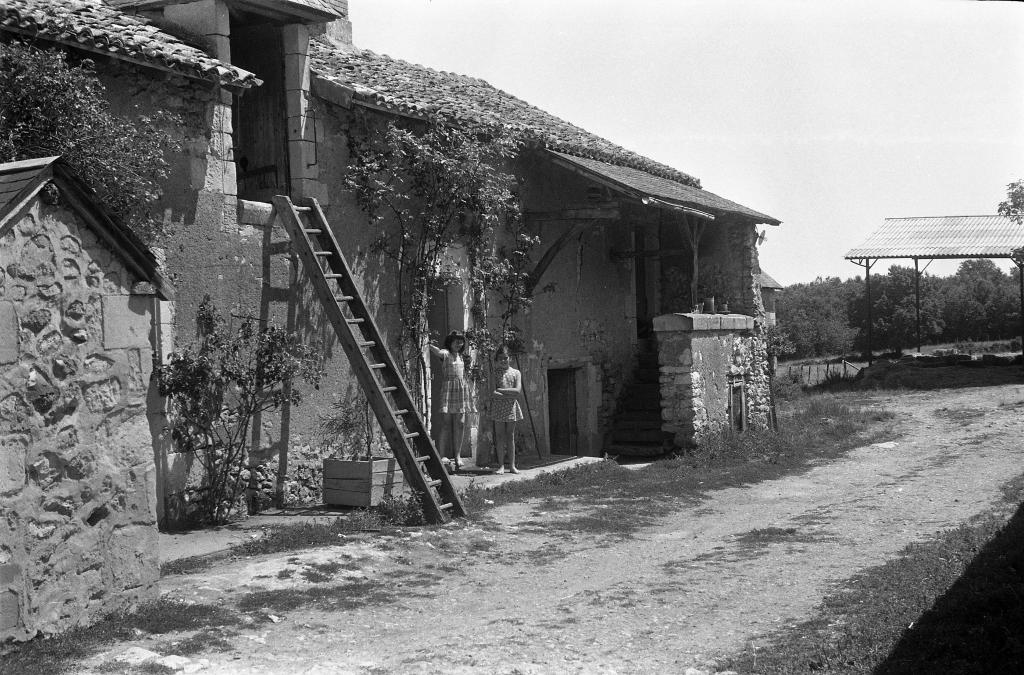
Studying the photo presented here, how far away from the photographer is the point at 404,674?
5.73 m

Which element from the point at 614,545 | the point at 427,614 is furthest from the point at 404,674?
the point at 614,545

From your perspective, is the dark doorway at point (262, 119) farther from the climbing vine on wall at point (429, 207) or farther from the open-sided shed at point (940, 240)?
the open-sided shed at point (940, 240)

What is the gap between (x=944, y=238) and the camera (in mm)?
29609

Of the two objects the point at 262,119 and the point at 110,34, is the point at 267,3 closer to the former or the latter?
the point at 262,119

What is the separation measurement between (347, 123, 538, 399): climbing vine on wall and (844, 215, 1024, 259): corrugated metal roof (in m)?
18.8

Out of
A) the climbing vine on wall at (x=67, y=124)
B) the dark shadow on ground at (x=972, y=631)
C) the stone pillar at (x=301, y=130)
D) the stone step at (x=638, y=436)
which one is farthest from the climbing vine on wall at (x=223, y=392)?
the stone step at (x=638, y=436)

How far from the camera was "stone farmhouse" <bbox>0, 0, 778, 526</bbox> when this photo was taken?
9.27 m

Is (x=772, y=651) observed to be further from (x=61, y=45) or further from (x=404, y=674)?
(x=61, y=45)

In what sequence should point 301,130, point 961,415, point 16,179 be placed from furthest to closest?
point 961,415
point 301,130
point 16,179

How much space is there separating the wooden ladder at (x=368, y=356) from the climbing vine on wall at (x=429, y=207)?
3.27 ft

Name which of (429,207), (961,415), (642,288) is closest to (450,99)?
(429,207)

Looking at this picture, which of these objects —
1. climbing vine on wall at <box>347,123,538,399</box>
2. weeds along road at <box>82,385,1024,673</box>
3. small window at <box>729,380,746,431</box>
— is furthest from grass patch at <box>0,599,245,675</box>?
small window at <box>729,380,746,431</box>

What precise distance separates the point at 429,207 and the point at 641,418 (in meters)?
5.78

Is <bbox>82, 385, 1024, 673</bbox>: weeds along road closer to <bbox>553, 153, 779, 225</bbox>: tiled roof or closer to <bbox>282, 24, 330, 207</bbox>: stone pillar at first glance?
<bbox>282, 24, 330, 207</bbox>: stone pillar
